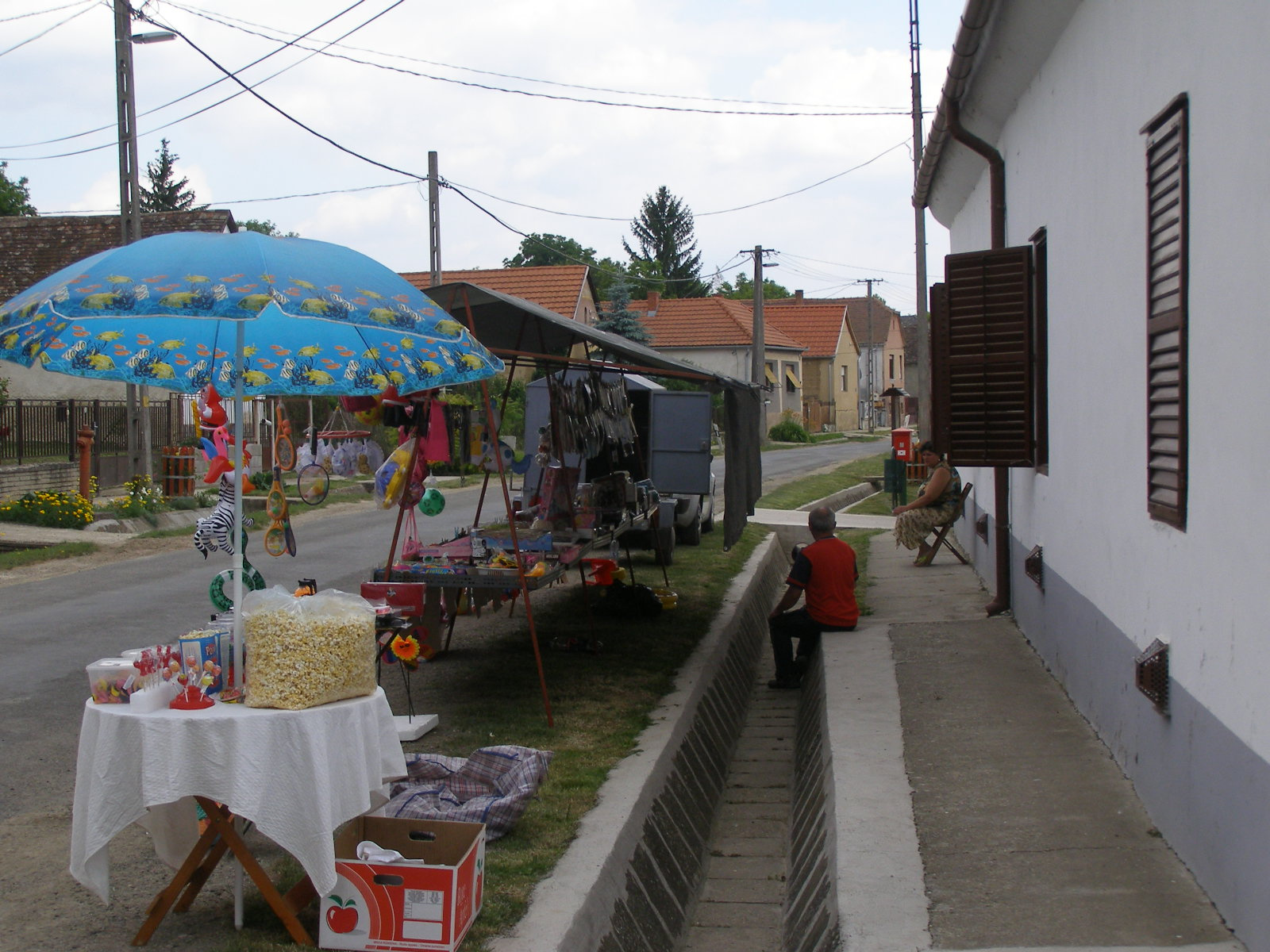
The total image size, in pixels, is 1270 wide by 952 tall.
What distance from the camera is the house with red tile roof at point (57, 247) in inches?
1173

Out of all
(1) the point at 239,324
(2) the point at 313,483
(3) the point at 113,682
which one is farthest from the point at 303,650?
(2) the point at 313,483

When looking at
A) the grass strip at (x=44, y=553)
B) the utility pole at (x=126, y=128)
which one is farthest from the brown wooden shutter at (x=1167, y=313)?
the utility pole at (x=126, y=128)

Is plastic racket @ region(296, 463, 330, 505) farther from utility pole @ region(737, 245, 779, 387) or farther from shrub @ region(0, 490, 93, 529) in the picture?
utility pole @ region(737, 245, 779, 387)

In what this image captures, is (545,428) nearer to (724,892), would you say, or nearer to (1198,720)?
(724,892)

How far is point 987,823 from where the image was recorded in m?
5.20

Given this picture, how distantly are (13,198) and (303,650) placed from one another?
5406 cm

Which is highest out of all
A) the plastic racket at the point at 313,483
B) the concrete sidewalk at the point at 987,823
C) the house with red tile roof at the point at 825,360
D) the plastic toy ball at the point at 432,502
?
the house with red tile roof at the point at 825,360

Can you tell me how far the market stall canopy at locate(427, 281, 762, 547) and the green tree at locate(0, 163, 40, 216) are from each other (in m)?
45.6

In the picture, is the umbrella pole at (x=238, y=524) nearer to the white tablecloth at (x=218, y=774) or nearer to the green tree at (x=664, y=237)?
the white tablecloth at (x=218, y=774)

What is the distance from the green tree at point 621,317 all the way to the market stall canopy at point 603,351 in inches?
1104

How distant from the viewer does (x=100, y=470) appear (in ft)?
74.8

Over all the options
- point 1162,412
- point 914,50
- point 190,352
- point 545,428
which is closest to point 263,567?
point 545,428

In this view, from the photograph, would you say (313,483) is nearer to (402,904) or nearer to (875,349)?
(402,904)

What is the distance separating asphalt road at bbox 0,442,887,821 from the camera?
652 centimetres
